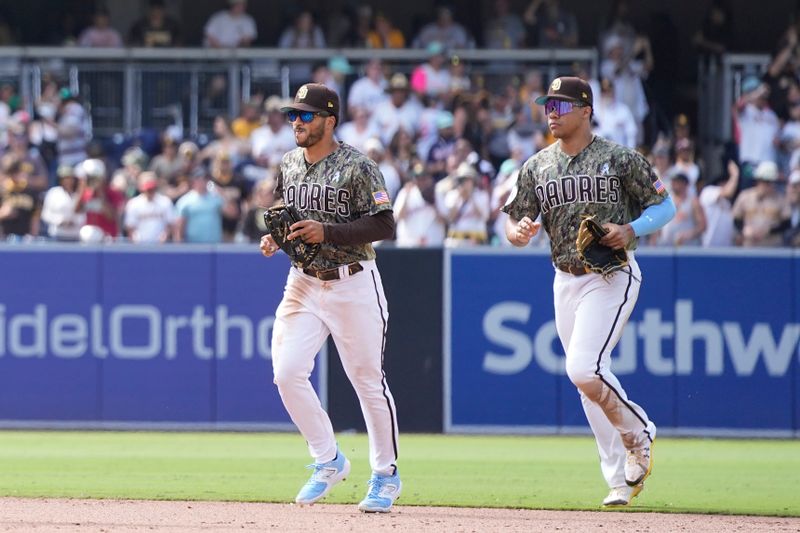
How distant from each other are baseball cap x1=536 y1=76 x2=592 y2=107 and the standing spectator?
8.42 meters

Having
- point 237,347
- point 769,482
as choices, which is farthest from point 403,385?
point 769,482

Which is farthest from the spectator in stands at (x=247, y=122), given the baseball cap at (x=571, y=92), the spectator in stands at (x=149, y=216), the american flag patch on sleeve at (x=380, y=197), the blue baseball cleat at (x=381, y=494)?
the blue baseball cleat at (x=381, y=494)

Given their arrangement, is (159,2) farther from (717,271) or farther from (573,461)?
(573,461)

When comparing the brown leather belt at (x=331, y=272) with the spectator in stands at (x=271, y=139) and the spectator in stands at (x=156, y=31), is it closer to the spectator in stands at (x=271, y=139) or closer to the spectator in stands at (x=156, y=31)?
the spectator in stands at (x=271, y=139)

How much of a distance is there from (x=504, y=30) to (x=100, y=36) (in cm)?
524

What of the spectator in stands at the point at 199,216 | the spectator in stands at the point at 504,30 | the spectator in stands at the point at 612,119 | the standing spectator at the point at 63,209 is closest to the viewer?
the spectator in stands at the point at 199,216

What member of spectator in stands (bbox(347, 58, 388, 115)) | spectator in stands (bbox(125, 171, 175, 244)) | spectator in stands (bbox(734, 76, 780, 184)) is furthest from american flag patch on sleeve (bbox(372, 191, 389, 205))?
spectator in stands (bbox(734, 76, 780, 184))

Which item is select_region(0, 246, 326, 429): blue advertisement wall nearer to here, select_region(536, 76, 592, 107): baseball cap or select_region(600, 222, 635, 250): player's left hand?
select_region(536, 76, 592, 107): baseball cap

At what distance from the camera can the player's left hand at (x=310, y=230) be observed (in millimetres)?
7699

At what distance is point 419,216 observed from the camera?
15.1 meters

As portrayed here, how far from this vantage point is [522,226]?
8.11m

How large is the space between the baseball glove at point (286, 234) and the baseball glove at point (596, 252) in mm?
1361

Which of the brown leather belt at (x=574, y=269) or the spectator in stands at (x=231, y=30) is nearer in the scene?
the brown leather belt at (x=574, y=269)

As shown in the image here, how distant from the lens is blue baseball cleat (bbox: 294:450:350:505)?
8062mm
